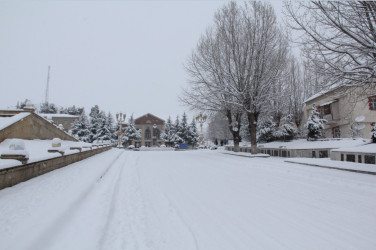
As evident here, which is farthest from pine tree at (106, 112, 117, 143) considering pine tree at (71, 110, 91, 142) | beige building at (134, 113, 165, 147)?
beige building at (134, 113, 165, 147)

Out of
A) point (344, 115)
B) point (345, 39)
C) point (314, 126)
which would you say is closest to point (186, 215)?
point (345, 39)

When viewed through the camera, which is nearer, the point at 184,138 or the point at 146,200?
the point at 146,200

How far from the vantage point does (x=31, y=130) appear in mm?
15570

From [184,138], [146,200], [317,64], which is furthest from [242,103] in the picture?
[184,138]

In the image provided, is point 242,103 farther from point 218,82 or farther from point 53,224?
point 53,224

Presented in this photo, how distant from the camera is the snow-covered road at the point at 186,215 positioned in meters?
3.19

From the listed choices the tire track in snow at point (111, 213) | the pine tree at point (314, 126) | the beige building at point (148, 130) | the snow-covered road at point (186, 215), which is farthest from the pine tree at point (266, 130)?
the beige building at point (148, 130)

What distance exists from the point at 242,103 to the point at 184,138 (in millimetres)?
→ 44198

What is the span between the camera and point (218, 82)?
19.9 metres

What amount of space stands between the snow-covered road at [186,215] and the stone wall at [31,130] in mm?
8323

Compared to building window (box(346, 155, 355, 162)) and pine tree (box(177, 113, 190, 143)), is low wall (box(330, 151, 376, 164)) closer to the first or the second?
building window (box(346, 155, 355, 162))

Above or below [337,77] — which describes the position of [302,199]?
below

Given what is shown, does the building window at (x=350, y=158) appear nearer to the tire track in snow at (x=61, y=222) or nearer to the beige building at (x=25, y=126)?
the tire track in snow at (x=61, y=222)

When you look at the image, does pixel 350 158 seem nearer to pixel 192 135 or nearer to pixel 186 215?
pixel 186 215
